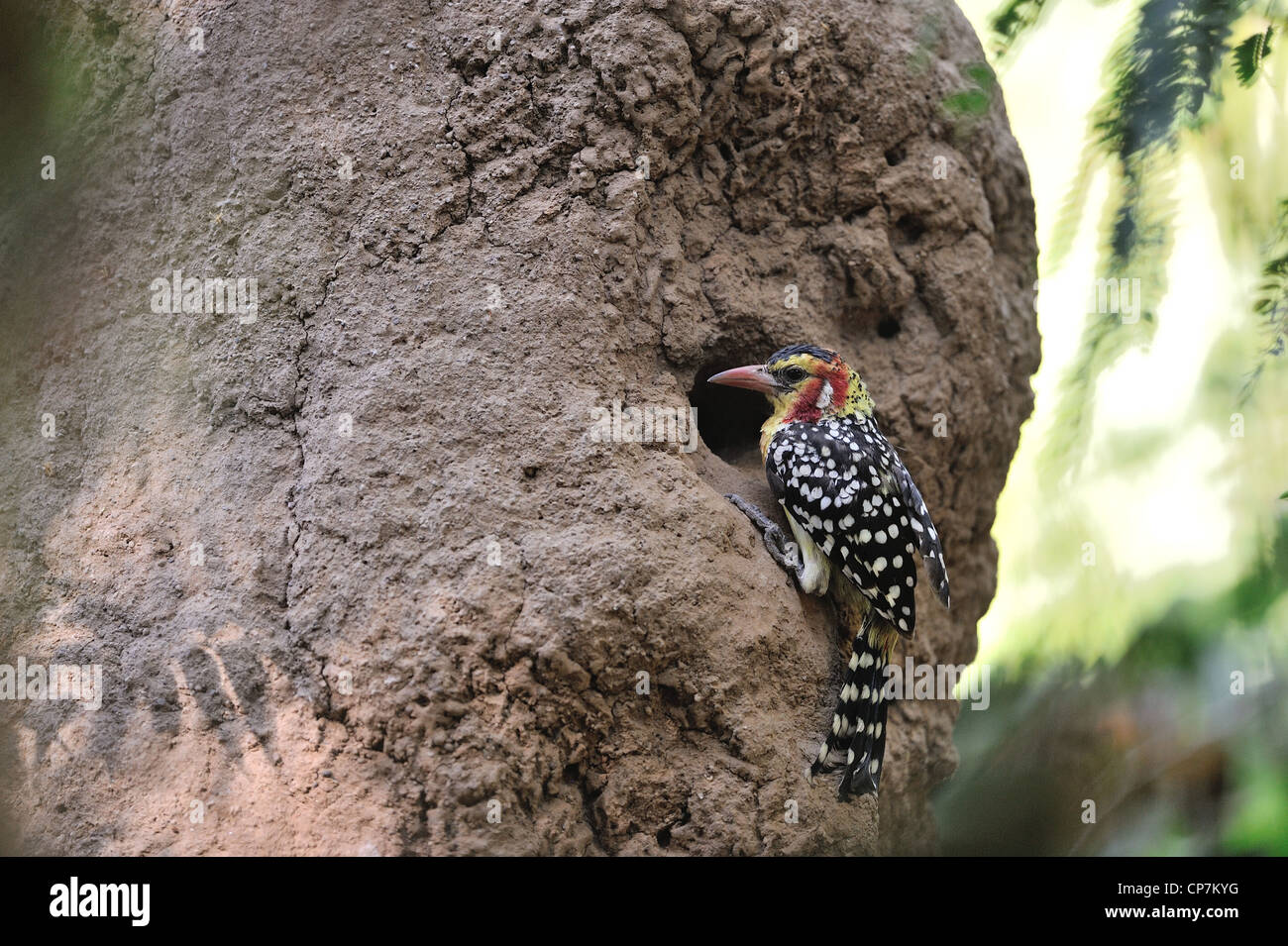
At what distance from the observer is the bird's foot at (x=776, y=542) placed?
3.46 meters

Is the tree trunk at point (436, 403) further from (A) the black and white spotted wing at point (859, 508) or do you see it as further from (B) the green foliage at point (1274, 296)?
(B) the green foliage at point (1274, 296)

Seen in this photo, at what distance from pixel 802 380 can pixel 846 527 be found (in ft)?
1.92

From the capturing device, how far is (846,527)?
3.38 meters

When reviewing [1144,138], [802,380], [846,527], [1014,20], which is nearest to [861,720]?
[846,527]

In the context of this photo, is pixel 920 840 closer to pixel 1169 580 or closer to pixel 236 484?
pixel 1169 580

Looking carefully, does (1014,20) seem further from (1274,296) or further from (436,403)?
(436,403)

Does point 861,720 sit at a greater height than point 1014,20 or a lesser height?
lesser

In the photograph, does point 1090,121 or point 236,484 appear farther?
point 236,484

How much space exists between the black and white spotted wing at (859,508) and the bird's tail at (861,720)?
0.11 metres

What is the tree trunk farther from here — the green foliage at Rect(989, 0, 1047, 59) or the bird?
the green foliage at Rect(989, 0, 1047, 59)

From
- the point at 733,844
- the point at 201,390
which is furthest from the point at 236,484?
the point at 733,844

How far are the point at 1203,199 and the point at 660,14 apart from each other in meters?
1.79

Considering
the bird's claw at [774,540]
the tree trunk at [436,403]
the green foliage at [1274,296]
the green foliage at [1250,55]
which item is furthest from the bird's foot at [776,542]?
the green foliage at [1250,55]
